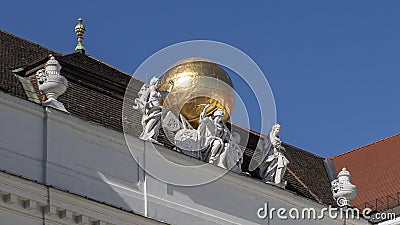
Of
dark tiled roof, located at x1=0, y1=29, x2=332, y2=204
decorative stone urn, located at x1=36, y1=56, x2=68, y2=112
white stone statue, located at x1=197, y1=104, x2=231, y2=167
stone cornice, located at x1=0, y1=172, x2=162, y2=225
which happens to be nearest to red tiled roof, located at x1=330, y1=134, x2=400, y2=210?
dark tiled roof, located at x1=0, y1=29, x2=332, y2=204

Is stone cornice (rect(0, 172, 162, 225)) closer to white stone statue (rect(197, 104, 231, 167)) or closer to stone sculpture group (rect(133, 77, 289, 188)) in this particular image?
stone sculpture group (rect(133, 77, 289, 188))

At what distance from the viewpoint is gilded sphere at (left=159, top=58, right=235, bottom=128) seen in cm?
3288

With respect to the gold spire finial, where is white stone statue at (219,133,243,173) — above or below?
below

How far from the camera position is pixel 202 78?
33125 mm

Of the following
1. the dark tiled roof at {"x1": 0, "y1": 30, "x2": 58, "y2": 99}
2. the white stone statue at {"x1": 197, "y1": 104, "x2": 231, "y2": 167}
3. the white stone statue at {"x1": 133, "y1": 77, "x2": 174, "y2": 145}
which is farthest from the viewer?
the white stone statue at {"x1": 197, "y1": 104, "x2": 231, "y2": 167}

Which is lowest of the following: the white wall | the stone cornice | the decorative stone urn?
the stone cornice

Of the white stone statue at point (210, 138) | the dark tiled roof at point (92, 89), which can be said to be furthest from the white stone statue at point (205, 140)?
the dark tiled roof at point (92, 89)

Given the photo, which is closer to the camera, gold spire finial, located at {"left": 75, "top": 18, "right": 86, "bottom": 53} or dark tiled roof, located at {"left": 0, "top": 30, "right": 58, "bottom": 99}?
dark tiled roof, located at {"left": 0, "top": 30, "right": 58, "bottom": 99}

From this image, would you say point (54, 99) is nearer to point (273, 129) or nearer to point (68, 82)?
point (68, 82)

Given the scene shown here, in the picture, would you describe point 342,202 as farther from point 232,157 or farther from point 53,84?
point 53,84

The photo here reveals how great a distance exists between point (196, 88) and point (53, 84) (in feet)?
13.3

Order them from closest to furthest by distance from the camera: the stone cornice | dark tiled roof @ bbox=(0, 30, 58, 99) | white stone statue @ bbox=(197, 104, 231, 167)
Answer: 1. the stone cornice
2. dark tiled roof @ bbox=(0, 30, 58, 99)
3. white stone statue @ bbox=(197, 104, 231, 167)
